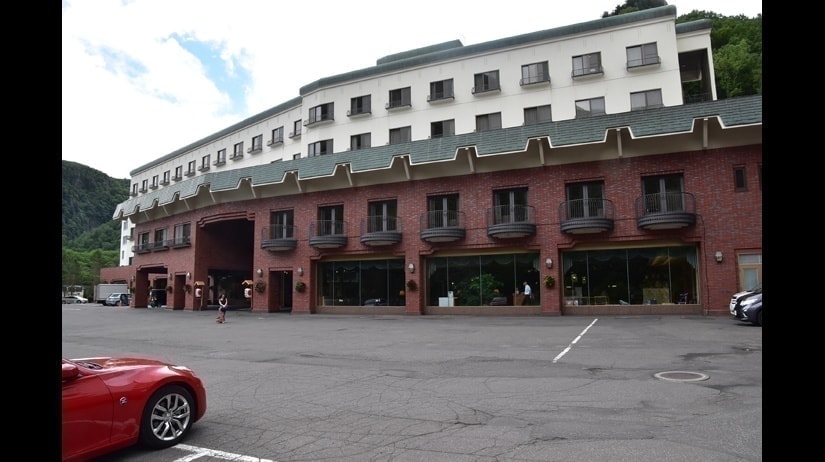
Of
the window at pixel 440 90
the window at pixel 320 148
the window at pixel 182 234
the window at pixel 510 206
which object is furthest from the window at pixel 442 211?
the window at pixel 182 234

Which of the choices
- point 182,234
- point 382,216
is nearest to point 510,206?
point 382,216

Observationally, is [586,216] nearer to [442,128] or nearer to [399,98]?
[442,128]

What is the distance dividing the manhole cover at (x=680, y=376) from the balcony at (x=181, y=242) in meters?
34.2

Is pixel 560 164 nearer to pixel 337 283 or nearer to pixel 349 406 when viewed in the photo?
pixel 337 283

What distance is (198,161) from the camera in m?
52.7

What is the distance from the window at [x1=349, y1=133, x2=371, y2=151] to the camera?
36344mm

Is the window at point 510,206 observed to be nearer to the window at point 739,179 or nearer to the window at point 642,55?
the window at point 739,179

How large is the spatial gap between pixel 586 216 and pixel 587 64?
468 inches

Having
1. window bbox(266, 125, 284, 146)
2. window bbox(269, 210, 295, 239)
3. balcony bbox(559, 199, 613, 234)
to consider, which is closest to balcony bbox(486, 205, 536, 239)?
balcony bbox(559, 199, 613, 234)

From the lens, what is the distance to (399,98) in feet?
116

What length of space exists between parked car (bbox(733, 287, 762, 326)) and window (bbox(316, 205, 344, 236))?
64.4 ft

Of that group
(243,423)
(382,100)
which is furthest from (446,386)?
(382,100)
